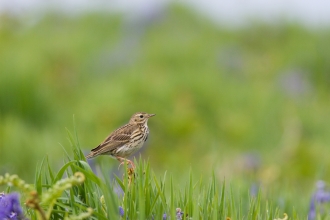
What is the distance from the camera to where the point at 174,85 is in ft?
43.9

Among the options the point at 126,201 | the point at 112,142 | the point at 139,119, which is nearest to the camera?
the point at 126,201

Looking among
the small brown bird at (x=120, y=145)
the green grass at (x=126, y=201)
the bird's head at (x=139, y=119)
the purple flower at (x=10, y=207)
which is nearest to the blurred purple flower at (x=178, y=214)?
the green grass at (x=126, y=201)

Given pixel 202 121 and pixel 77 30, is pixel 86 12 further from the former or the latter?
pixel 202 121

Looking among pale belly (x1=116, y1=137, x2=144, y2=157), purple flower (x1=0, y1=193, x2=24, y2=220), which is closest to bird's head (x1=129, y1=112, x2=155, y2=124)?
pale belly (x1=116, y1=137, x2=144, y2=157)

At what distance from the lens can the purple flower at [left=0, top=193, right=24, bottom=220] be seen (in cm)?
345

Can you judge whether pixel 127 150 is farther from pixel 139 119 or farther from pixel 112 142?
pixel 139 119

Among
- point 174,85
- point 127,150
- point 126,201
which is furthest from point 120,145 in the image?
point 174,85

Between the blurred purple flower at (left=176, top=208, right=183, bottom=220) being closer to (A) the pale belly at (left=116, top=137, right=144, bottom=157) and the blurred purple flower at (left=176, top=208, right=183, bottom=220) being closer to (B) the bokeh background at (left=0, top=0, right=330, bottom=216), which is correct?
(A) the pale belly at (left=116, top=137, right=144, bottom=157)

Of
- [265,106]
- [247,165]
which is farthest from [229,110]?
[247,165]

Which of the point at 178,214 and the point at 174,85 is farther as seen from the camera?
the point at 174,85

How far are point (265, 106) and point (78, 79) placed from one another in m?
3.53

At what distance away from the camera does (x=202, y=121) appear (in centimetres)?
1285

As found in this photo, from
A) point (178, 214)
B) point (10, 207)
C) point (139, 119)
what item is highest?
point (139, 119)

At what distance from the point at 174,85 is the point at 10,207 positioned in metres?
9.98
